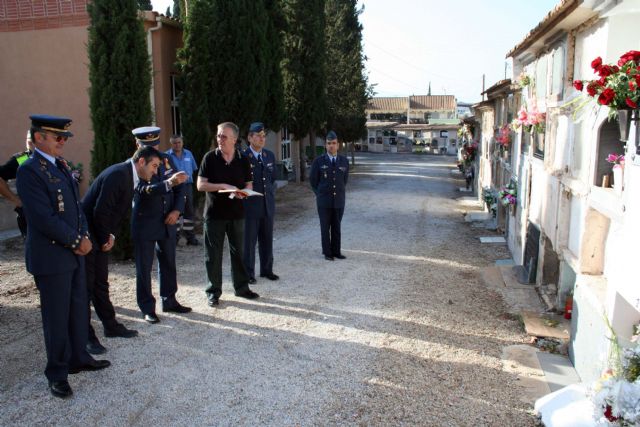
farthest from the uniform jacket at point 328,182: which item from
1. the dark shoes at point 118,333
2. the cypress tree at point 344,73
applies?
the cypress tree at point 344,73

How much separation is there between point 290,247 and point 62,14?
656 cm

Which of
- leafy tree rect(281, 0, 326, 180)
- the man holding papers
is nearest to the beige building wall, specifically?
the man holding papers

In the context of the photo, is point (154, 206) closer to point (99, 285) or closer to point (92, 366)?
point (99, 285)

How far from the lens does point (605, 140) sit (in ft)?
13.8

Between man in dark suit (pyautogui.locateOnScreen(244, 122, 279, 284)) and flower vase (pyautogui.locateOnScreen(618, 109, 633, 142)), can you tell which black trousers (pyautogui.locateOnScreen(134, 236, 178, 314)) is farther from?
flower vase (pyautogui.locateOnScreen(618, 109, 633, 142))

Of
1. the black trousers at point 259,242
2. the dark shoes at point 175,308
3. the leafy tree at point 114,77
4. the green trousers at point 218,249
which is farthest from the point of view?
the leafy tree at point 114,77

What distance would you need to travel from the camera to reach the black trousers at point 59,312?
11.7 feet

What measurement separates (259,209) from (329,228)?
1692 mm

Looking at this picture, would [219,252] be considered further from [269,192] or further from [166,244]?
[269,192]

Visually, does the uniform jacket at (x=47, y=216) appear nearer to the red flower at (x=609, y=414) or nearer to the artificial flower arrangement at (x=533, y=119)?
the red flower at (x=609, y=414)

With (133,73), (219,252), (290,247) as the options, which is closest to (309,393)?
(219,252)

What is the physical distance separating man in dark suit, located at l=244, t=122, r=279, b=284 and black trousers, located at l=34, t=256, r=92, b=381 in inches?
90.0

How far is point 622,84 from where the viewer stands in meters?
3.15

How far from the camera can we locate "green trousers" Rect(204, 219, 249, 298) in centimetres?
541
